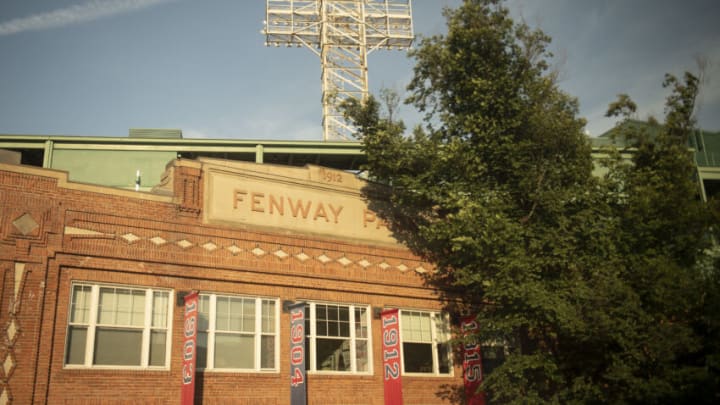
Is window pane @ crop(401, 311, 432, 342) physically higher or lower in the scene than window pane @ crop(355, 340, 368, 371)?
higher

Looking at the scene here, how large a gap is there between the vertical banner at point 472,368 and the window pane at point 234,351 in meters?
6.63

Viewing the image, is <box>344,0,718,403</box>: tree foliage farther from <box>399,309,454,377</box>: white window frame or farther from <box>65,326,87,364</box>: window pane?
<box>65,326,87,364</box>: window pane

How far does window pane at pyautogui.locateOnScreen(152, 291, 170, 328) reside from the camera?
1862cm

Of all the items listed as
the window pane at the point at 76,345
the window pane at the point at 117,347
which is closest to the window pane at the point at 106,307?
the window pane at the point at 117,347

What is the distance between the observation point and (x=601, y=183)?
2117 centimetres

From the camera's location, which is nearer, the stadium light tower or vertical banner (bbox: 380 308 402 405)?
vertical banner (bbox: 380 308 402 405)

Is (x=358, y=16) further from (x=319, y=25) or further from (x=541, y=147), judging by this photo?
(x=541, y=147)

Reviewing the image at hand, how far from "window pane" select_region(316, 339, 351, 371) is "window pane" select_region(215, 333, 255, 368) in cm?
210

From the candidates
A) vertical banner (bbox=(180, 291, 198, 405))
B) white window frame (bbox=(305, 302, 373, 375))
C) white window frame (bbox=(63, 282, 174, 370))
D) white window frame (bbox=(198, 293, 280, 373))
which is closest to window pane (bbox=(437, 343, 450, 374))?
white window frame (bbox=(305, 302, 373, 375))

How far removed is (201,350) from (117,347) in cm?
215

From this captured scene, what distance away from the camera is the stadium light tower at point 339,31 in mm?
37188

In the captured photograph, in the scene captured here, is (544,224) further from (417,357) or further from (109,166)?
(109,166)

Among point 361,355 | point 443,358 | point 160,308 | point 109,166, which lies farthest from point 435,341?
point 109,166

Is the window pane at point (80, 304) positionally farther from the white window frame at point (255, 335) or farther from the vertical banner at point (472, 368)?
the vertical banner at point (472, 368)
